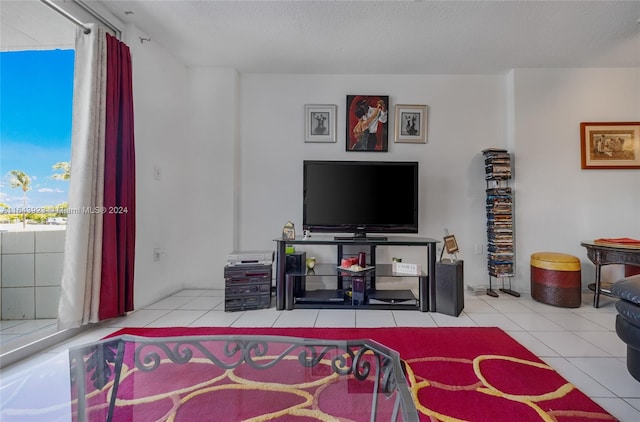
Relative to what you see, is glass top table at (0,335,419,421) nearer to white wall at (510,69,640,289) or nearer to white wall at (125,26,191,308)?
white wall at (125,26,191,308)

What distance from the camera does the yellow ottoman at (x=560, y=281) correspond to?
2.35 m

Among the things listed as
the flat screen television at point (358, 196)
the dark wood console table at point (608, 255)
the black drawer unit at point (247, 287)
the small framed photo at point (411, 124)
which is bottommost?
the black drawer unit at point (247, 287)

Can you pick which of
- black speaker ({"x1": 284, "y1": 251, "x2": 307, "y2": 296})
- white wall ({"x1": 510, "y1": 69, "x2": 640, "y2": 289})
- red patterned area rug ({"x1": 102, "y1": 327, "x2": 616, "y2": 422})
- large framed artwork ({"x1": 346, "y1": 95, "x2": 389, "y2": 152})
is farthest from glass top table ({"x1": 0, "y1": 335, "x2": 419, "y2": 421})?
white wall ({"x1": 510, "y1": 69, "x2": 640, "y2": 289})

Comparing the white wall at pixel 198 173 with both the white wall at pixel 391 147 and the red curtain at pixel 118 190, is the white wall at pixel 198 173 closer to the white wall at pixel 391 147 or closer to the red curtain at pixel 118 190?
the white wall at pixel 391 147

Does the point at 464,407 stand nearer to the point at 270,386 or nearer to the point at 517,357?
the point at 517,357

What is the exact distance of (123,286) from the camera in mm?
2027

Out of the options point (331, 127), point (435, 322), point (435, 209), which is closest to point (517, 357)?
point (435, 322)

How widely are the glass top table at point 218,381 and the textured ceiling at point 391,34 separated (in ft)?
7.22

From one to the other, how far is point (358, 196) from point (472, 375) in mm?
1590

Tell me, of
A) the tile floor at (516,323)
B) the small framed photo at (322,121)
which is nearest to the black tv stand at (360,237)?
the tile floor at (516,323)

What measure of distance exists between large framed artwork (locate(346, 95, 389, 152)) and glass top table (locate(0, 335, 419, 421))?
231cm

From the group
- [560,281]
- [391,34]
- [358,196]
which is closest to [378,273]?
[358,196]

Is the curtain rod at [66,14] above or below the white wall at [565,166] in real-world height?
above

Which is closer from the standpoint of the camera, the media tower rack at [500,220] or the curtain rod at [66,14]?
the curtain rod at [66,14]
